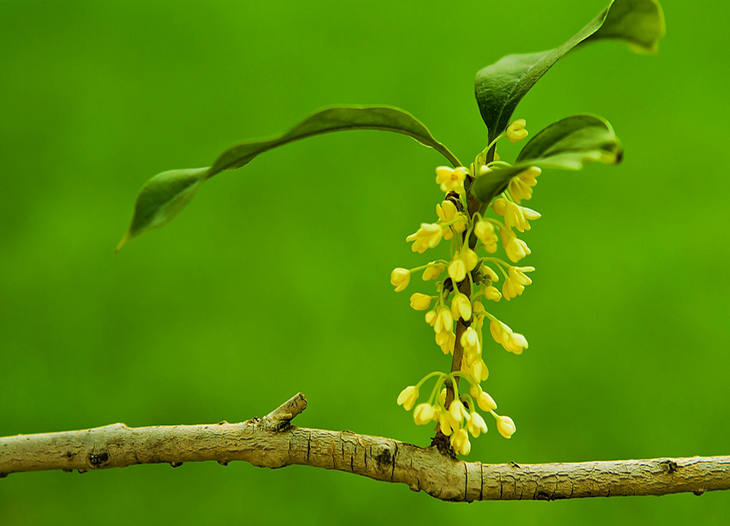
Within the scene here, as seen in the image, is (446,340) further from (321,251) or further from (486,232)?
(321,251)

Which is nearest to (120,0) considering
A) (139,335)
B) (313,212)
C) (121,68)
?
(121,68)

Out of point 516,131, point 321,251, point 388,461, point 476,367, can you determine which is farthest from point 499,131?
point 321,251

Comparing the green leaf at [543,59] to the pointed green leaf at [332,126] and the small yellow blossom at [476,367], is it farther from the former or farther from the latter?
the small yellow blossom at [476,367]

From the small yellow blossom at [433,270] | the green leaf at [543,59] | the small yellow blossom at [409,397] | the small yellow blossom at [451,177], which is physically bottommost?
the small yellow blossom at [409,397]

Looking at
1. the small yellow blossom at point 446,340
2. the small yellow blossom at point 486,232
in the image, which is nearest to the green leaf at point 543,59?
the small yellow blossom at point 486,232

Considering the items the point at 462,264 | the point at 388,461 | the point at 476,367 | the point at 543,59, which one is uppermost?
the point at 543,59

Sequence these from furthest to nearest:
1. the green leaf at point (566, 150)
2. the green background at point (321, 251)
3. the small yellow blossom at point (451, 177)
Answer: the green background at point (321, 251) → the small yellow blossom at point (451, 177) → the green leaf at point (566, 150)
